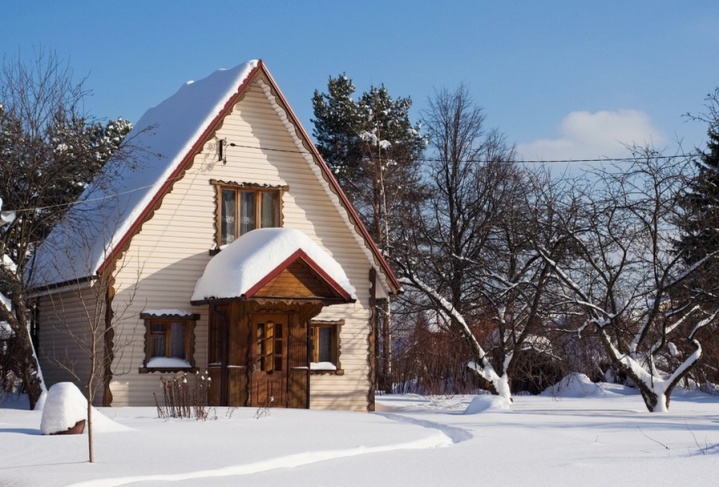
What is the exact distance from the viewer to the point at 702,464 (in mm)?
11922

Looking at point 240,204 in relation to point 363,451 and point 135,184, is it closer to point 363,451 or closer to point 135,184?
point 135,184

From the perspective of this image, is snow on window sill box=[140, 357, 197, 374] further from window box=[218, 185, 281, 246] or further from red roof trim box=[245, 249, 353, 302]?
window box=[218, 185, 281, 246]

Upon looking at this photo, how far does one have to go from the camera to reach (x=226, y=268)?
74.0 ft

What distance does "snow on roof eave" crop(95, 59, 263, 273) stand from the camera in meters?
22.2

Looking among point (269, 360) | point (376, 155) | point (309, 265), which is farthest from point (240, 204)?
point (376, 155)

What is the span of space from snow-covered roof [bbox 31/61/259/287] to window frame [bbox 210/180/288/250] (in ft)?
4.51

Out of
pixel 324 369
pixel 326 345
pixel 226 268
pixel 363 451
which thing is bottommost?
pixel 363 451

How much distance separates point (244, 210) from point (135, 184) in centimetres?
273

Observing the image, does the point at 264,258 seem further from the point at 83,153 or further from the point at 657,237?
the point at 657,237

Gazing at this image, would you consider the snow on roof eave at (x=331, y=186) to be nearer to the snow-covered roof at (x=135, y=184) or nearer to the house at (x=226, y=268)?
the house at (x=226, y=268)

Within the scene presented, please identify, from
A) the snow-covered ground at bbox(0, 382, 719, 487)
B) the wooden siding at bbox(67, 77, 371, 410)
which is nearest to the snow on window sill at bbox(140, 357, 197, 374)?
the wooden siding at bbox(67, 77, 371, 410)

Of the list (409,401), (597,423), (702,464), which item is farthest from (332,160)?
(702,464)

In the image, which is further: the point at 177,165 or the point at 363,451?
the point at 177,165

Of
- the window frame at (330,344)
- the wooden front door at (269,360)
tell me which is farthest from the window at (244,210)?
the window frame at (330,344)
